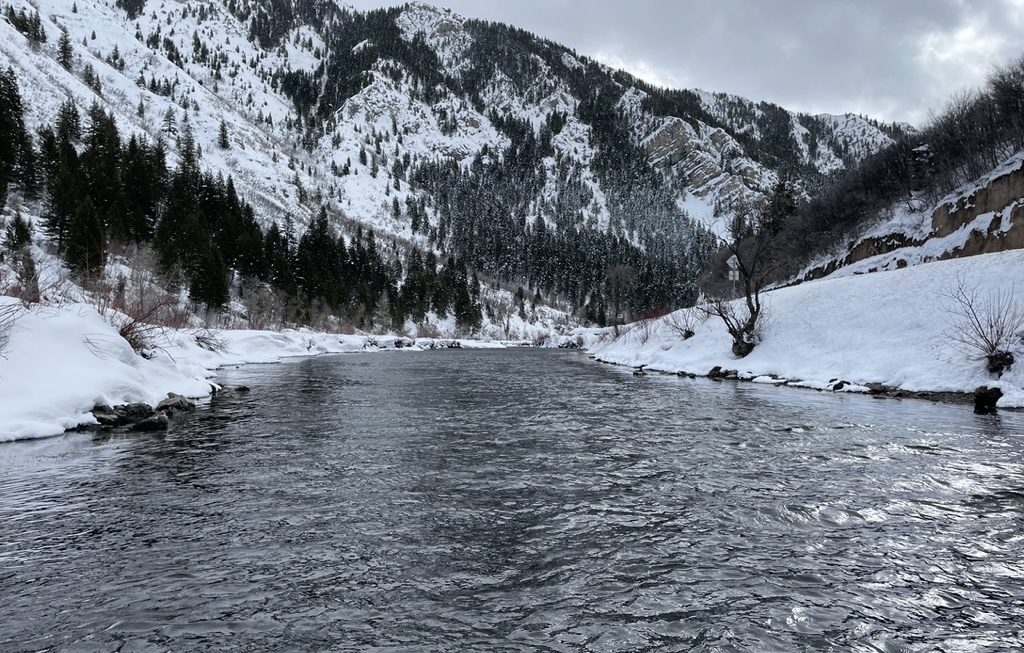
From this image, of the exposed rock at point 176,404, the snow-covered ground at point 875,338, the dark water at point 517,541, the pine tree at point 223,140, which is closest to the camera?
the dark water at point 517,541

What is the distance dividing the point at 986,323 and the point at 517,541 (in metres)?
21.4

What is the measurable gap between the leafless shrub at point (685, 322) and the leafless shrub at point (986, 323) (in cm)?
1500

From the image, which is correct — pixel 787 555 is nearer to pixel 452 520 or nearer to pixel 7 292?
pixel 452 520

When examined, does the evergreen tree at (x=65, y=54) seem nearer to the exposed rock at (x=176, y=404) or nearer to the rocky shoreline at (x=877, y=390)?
the exposed rock at (x=176, y=404)

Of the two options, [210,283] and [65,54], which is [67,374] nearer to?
[210,283]

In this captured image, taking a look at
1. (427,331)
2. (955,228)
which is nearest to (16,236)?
(427,331)

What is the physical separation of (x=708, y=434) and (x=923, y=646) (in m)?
8.49

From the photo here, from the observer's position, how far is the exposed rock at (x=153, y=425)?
43.1 ft

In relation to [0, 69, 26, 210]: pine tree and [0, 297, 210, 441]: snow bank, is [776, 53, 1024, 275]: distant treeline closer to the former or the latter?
[0, 297, 210, 441]: snow bank

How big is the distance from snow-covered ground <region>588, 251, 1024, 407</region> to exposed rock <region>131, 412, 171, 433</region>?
76.3 feet

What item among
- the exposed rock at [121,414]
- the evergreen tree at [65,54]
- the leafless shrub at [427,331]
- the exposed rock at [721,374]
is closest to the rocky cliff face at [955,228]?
the exposed rock at [721,374]

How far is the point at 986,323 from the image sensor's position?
18.9 meters

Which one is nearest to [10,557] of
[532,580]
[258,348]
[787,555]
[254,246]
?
[532,580]

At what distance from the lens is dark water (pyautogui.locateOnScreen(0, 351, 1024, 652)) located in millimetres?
4297
